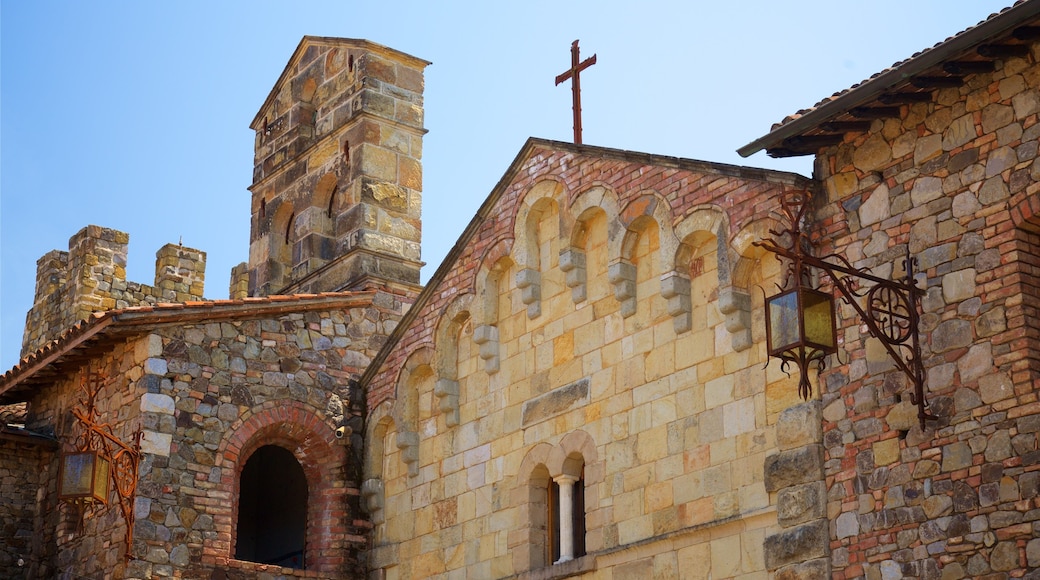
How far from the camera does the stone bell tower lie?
17.5 metres

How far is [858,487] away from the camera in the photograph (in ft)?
34.9

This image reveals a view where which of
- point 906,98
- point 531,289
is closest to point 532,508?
point 531,289

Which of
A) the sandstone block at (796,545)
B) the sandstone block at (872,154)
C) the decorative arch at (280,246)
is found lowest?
the sandstone block at (796,545)

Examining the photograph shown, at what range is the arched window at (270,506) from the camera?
17500mm

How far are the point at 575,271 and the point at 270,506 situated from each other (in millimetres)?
6029

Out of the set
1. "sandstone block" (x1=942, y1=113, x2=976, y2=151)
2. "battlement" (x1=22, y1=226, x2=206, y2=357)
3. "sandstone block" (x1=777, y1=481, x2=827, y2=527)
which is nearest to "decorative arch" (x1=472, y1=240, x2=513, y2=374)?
"sandstone block" (x1=777, y1=481, x2=827, y2=527)

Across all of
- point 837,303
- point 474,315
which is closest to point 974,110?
point 837,303

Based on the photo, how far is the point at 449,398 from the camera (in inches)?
593

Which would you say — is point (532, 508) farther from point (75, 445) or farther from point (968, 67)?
point (968, 67)

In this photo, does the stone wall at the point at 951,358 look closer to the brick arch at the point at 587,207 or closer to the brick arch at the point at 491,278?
the brick arch at the point at 587,207

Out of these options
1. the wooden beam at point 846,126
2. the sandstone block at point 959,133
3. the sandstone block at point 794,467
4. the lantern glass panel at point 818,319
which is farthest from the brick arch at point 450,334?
the sandstone block at point 959,133

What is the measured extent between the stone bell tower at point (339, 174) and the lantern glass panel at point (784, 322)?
7.50 m

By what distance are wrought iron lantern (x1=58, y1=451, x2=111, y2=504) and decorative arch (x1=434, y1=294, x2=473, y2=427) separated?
332 cm

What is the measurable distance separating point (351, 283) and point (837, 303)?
732 centimetres
